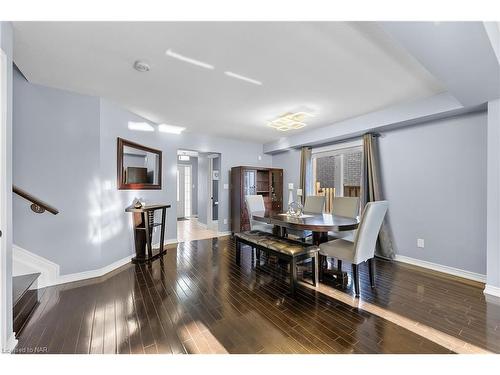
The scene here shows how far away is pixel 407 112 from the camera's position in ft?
10.1

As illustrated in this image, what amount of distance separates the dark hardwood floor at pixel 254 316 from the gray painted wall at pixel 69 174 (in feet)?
1.62

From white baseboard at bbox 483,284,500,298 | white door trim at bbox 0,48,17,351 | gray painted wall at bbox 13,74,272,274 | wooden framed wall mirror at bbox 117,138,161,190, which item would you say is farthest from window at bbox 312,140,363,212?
white door trim at bbox 0,48,17,351

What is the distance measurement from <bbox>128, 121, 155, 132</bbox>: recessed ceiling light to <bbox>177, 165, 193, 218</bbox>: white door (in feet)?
12.9

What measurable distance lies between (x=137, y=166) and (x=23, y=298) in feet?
6.83

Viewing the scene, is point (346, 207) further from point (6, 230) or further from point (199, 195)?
point (199, 195)

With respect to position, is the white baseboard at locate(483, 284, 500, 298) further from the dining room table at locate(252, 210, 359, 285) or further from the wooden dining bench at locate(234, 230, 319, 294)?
the wooden dining bench at locate(234, 230, 319, 294)

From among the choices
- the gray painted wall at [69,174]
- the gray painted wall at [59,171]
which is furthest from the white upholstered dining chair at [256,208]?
the gray painted wall at [59,171]

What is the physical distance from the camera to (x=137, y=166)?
3.58 meters

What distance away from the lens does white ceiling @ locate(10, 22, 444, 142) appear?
5.32 feet

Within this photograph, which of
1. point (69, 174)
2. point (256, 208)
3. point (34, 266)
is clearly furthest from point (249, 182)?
point (34, 266)

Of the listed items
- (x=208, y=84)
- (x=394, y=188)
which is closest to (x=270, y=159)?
(x=394, y=188)

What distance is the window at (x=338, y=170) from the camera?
4.26 m
